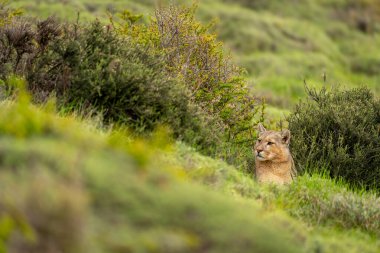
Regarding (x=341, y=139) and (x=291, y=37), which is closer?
(x=341, y=139)

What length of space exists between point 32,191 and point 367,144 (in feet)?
28.5

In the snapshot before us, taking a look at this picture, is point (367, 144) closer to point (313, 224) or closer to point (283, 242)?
point (313, 224)

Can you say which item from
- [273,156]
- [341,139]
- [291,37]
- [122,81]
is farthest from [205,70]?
[291,37]

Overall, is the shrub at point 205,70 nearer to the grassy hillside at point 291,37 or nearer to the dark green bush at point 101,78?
the dark green bush at point 101,78

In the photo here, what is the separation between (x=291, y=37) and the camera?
121 feet

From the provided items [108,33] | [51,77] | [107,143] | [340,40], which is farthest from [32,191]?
[340,40]

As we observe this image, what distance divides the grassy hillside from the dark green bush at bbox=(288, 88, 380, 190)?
9723 millimetres

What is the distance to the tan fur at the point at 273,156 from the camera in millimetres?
11679

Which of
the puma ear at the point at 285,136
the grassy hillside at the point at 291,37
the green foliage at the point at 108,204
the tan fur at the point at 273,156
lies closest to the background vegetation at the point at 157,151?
the green foliage at the point at 108,204

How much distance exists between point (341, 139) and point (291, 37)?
24311 mm

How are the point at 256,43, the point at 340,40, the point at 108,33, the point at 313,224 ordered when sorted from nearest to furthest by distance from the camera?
1. the point at 313,224
2. the point at 108,33
3. the point at 256,43
4. the point at 340,40

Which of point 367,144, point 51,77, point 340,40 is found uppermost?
point 51,77

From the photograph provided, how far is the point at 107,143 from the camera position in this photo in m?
7.09

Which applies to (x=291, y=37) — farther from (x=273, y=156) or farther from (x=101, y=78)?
(x=101, y=78)
